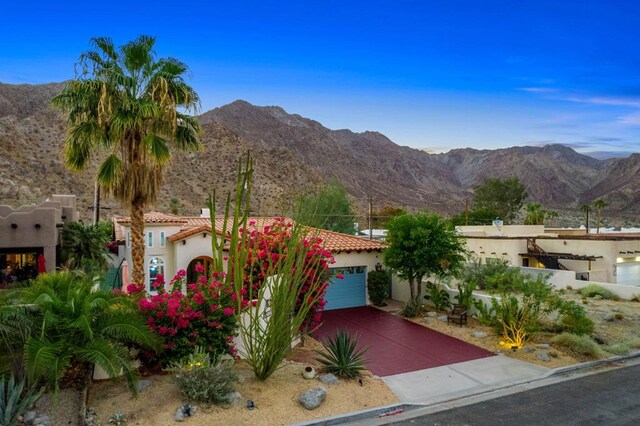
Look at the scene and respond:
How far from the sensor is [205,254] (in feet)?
76.9

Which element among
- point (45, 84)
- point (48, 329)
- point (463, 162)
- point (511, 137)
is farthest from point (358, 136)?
point (48, 329)

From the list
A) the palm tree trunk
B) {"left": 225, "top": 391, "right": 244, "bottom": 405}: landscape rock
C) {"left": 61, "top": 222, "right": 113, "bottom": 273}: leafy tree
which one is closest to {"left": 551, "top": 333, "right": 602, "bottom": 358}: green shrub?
{"left": 225, "top": 391, "right": 244, "bottom": 405}: landscape rock

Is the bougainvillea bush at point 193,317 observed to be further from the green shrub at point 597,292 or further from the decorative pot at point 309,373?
the green shrub at point 597,292

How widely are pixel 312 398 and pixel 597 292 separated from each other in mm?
20462

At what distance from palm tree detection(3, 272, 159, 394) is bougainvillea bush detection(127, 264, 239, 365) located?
17.3 inches

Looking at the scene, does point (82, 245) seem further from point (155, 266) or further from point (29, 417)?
point (29, 417)

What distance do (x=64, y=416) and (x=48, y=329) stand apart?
1.69 metres

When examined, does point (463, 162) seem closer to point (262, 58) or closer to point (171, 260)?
point (262, 58)

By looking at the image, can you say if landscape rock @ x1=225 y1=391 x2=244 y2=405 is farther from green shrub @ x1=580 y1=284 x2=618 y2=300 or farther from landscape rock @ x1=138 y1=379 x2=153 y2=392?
green shrub @ x1=580 y1=284 x2=618 y2=300

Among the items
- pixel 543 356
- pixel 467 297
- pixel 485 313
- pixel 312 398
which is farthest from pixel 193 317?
pixel 467 297

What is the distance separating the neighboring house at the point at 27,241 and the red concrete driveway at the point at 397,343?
1245cm

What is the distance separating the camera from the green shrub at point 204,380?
970 cm

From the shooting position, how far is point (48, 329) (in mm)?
9484

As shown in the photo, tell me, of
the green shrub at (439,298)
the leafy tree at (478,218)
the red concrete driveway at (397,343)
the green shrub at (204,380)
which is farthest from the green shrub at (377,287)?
the leafy tree at (478,218)
